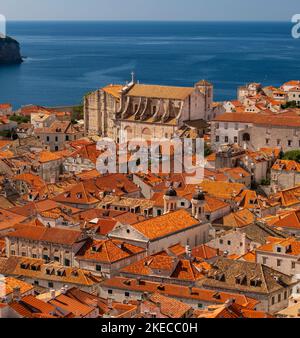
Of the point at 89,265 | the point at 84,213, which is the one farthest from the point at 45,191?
the point at 89,265

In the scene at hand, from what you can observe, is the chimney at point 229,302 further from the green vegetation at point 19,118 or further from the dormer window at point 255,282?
the green vegetation at point 19,118

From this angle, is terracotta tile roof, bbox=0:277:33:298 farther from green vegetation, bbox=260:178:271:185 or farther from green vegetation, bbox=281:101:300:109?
green vegetation, bbox=281:101:300:109

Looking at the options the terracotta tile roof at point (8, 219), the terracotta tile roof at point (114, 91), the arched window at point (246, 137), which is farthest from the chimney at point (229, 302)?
the terracotta tile roof at point (114, 91)

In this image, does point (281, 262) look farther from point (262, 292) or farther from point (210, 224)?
point (210, 224)

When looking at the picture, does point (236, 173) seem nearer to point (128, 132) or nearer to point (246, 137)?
point (246, 137)

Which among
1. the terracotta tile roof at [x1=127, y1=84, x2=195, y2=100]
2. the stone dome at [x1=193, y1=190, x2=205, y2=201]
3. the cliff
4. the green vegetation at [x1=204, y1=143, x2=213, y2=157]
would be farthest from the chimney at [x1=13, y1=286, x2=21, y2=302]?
the cliff

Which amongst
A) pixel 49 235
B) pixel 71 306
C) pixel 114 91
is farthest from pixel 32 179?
pixel 71 306
